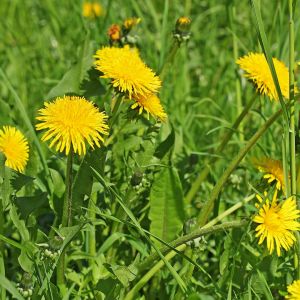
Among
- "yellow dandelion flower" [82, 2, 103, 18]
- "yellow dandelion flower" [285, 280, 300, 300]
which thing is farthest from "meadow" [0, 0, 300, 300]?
"yellow dandelion flower" [82, 2, 103, 18]

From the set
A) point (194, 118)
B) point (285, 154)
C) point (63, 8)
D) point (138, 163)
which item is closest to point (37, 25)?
point (63, 8)

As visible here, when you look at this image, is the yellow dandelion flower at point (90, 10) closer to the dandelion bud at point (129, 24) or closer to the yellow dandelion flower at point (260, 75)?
the dandelion bud at point (129, 24)

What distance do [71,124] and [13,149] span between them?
26 cm

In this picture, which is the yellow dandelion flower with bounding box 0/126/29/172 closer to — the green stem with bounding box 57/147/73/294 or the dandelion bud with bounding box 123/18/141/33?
the green stem with bounding box 57/147/73/294

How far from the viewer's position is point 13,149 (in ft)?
4.52

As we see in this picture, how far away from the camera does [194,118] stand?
2.17 metres

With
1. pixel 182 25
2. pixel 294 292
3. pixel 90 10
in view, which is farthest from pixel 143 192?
pixel 90 10

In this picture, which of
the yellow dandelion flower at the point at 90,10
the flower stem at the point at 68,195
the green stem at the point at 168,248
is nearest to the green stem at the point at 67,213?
the flower stem at the point at 68,195

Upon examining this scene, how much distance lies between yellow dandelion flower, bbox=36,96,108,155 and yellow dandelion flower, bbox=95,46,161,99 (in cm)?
13

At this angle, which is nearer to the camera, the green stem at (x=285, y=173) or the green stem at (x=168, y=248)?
the green stem at (x=168, y=248)

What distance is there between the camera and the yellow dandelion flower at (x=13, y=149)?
1366 millimetres

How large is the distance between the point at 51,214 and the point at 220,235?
47 cm

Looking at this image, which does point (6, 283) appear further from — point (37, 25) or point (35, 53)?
point (37, 25)

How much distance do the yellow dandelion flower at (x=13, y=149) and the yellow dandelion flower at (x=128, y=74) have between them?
0.76 feet
